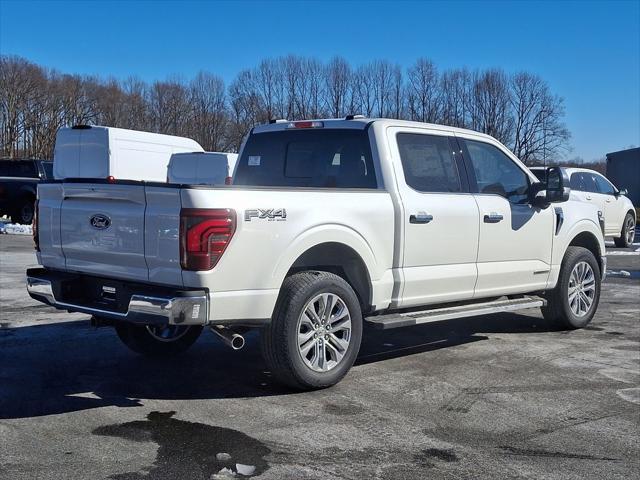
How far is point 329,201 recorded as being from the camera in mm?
5590

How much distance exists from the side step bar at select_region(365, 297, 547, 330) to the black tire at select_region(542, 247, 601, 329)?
411 mm

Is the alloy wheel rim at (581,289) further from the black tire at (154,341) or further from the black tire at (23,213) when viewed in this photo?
the black tire at (23,213)

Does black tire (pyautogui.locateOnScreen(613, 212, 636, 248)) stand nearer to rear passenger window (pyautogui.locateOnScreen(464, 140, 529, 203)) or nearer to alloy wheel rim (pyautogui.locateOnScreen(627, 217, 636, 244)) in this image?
alloy wheel rim (pyautogui.locateOnScreen(627, 217, 636, 244))

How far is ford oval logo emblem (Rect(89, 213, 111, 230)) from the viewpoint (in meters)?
5.23

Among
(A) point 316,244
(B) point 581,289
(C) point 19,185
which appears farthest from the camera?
(C) point 19,185

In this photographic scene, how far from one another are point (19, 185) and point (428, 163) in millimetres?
19244

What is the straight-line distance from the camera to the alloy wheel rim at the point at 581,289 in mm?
8102

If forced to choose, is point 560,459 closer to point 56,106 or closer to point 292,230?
point 292,230

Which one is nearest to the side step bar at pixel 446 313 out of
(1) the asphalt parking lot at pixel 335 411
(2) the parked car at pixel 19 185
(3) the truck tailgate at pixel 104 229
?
(1) the asphalt parking lot at pixel 335 411

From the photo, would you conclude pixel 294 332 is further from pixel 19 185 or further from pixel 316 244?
pixel 19 185

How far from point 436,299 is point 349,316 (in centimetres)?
104

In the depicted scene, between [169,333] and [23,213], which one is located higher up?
[23,213]

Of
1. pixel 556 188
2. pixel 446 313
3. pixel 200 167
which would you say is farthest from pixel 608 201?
pixel 446 313

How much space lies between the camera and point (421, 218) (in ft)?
20.5
